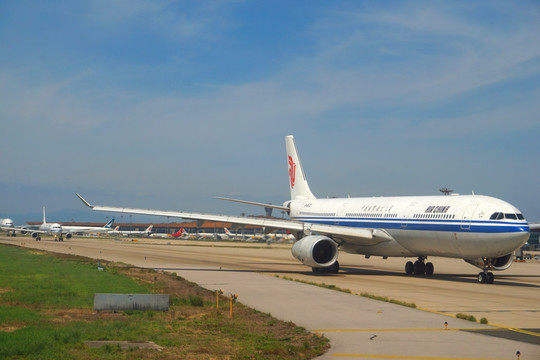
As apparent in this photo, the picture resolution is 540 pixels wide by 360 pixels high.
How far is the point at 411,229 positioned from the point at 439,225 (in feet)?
7.51

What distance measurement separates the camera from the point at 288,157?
5112 cm

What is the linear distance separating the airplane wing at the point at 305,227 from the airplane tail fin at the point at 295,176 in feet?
35.6

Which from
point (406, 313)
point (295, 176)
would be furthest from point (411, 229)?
point (295, 176)

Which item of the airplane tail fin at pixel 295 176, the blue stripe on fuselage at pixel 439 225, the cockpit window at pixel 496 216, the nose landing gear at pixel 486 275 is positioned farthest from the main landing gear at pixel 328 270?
the airplane tail fin at pixel 295 176

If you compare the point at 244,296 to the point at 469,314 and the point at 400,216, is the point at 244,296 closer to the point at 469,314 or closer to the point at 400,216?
the point at 469,314

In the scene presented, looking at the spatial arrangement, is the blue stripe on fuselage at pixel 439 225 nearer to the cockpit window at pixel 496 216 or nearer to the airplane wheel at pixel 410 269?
the cockpit window at pixel 496 216

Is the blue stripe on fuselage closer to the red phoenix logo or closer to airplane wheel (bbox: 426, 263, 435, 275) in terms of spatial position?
airplane wheel (bbox: 426, 263, 435, 275)

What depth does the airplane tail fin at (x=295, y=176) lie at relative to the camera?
163 feet

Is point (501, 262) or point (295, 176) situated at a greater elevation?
point (295, 176)

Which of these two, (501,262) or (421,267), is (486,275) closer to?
(501,262)

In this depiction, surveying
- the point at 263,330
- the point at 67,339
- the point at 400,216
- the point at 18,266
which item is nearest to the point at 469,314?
the point at 263,330

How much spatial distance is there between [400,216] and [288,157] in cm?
1785

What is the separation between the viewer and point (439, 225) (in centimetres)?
3158

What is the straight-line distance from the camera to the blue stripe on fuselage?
94.2 ft
